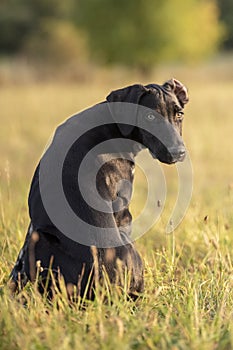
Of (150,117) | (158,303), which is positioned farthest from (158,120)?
(158,303)

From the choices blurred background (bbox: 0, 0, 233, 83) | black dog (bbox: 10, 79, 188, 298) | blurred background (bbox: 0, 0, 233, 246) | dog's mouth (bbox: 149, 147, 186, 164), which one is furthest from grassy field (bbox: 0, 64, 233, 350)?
blurred background (bbox: 0, 0, 233, 83)

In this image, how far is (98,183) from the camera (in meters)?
4.04

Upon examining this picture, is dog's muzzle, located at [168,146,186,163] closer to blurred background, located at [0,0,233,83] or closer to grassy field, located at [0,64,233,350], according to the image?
grassy field, located at [0,64,233,350]

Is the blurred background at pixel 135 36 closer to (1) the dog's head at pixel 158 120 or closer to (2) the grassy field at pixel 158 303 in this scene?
(2) the grassy field at pixel 158 303

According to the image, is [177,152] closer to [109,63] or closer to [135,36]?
[135,36]

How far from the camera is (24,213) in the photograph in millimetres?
6926

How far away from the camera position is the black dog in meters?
3.97

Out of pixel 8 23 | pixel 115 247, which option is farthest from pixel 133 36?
pixel 115 247

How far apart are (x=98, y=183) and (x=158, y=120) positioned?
469 mm

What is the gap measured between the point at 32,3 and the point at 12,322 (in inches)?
2746

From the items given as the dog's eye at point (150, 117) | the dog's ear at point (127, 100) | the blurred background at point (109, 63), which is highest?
the blurred background at point (109, 63)

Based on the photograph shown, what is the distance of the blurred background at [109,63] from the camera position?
1504 cm

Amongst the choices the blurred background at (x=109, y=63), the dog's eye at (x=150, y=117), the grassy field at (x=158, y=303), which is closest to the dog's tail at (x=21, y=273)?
the grassy field at (x=158, y=303)

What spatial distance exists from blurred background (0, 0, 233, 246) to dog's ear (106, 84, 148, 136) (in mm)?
7239
